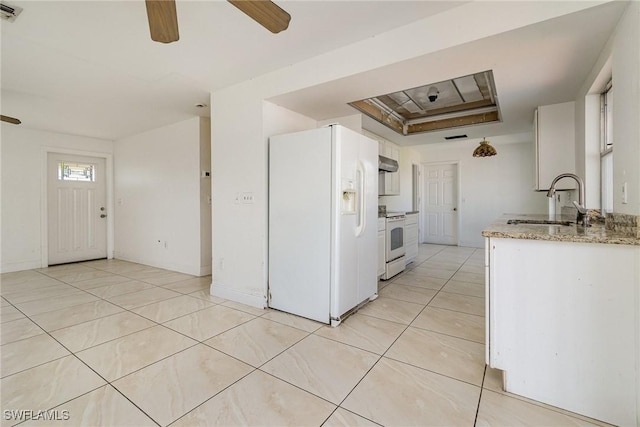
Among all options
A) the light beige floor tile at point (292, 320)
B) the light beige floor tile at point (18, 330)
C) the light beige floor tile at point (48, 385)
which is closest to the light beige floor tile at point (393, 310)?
the light beige floor tile at point (292, 320)

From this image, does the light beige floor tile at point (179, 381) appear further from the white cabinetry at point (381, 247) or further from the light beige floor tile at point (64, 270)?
the light beige floor tile at point (64, 270)

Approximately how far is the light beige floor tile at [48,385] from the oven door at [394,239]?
3.16 meters

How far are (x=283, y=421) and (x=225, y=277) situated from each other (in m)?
2.08

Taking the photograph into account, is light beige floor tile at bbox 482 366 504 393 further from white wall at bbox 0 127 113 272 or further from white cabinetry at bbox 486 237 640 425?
white wall at bbox 0 127 113 272

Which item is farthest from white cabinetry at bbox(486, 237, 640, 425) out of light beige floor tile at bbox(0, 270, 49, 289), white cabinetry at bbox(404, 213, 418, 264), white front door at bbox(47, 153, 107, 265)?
white front door at bbox(47, 153, 107, 265)

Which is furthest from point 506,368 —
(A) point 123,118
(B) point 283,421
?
(A) point 123,118

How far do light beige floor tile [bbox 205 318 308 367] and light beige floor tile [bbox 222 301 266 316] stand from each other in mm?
248

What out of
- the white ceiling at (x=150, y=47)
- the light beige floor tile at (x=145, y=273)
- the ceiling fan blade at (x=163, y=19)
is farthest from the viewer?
the light beige floor tile at (x=145, y=273)

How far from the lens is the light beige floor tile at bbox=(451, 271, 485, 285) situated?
3.79 metres

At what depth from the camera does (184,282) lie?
3.85m

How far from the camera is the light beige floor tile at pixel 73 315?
248cm

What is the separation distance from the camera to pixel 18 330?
236 centimetres

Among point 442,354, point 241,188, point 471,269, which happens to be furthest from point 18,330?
point 471,269

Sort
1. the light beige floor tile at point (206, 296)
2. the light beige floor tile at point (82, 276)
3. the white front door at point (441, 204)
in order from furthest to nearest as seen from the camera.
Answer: the white front door at point (441, 204) → the light beige floor tile at point (82, 276) → the light beige floor tile at point (206, 296)
